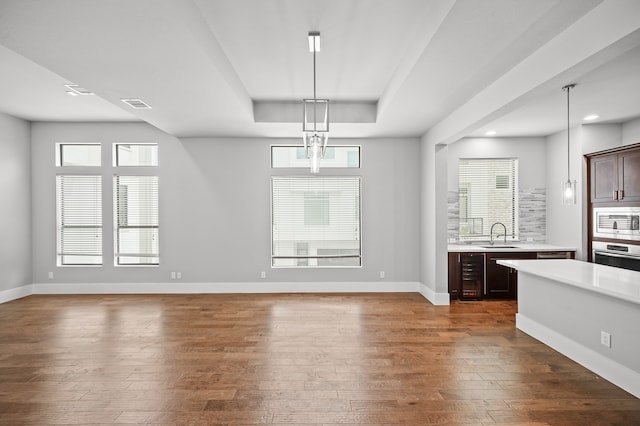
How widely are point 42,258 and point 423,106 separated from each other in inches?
261

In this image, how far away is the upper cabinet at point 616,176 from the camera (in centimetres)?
501

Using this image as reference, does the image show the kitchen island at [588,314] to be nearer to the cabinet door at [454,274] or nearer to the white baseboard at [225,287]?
the cabinet door at [454,274]

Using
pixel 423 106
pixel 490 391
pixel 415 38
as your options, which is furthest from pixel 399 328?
pixel 415 38

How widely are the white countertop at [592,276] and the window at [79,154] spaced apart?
21.9 feet

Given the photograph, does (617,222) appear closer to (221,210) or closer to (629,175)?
(629,175)

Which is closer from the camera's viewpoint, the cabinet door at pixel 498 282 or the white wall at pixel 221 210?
the cabinet door at pixel 498 282

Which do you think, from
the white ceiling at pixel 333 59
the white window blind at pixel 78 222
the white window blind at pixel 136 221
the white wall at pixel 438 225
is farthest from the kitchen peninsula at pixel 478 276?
the white window blind at pixel 78 222

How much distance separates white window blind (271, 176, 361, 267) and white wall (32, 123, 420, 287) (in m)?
0.16

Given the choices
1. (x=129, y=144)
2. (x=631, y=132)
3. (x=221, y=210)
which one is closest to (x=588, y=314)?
(x=631, y=132)

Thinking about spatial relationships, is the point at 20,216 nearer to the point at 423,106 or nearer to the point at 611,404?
the point at 423,106

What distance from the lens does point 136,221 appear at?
6484 mm

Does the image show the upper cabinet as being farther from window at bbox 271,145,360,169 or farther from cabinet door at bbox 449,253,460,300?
window at bbox 271,145,360,169

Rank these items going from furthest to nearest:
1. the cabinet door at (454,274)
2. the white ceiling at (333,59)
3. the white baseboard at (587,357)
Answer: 1. the cabinet door at (454,274)
2. the white baseboard at (587,357)
3. the white ceiling at (333,59)

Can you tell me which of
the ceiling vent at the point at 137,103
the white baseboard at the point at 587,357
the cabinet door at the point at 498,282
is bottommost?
the white baseboard at the point at 587,357
